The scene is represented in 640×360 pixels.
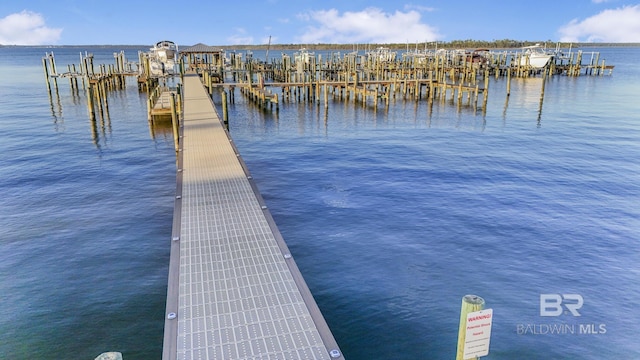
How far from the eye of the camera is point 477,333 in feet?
20.6

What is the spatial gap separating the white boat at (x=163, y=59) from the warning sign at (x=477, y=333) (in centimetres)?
5117

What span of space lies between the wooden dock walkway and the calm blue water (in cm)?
192

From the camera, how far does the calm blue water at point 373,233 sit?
1001cm

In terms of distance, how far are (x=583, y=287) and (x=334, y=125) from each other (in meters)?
23.7

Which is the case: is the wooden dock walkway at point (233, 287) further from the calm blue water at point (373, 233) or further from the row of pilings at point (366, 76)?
the row of pilings at point (366, 76)

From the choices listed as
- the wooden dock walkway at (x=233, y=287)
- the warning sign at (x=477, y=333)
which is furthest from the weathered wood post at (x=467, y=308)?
the wooden dock walkway at (x=233, y=287)

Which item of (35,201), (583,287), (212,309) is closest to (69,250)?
(35,201)

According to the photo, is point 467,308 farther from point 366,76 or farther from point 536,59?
point 536,59

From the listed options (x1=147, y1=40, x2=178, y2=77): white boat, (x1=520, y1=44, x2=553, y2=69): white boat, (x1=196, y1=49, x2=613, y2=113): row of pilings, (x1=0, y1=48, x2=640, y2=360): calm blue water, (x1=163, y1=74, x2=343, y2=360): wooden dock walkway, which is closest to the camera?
(x1=163, y1=74, x2=343, y2=360): wooden dock walkway

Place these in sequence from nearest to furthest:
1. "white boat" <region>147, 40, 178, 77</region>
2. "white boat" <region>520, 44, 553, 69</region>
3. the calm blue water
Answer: the calm blue water
"white boat" <region>147, 40, 178, 77</region>
"white boat" <region>520, 44, 553, 69</region>

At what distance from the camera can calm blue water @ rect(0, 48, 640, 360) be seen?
10.0m

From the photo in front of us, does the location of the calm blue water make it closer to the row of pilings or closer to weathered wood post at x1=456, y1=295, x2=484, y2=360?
weathered wood post at x1=456, y1=295, x2=484, y2=360

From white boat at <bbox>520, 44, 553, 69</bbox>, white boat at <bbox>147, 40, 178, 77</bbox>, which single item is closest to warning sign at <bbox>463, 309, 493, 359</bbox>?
white boat at <bbox>147, 40, 178, 77</bbox>

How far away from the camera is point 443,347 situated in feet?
31.3
